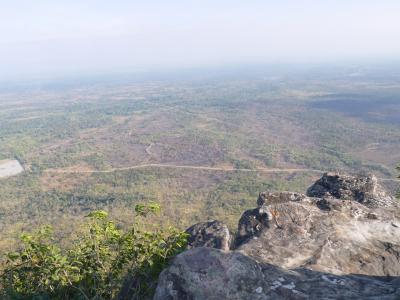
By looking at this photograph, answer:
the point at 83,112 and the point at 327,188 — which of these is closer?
the point at 327,188

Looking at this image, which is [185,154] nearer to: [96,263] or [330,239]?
[330,239]

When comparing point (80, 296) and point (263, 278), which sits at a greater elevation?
point (263, 278)

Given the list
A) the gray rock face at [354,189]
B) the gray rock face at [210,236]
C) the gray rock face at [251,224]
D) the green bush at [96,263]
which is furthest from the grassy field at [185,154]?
the green bush at [96,263]

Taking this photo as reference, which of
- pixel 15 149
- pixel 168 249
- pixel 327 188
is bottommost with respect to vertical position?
pixel 15 149

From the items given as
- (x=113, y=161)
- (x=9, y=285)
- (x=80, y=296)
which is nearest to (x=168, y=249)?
(x=80, y=296)

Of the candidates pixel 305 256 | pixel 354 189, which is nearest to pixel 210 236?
pixel 305 256

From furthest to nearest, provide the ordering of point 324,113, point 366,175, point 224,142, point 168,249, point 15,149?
point 324,113 → point 15,149 → point 224,142 → point 366,175 → point 168,249

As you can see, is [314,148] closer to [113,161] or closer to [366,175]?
[113,161]
